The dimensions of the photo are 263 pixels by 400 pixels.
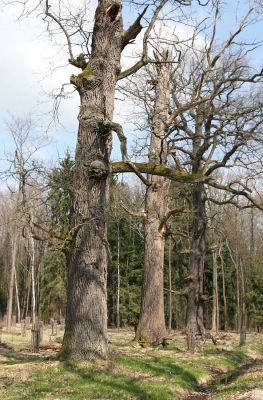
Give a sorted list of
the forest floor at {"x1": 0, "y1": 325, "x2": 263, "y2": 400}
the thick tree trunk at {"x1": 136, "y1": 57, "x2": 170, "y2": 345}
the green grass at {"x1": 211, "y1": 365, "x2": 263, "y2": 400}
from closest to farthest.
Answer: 1. the forest floor at {"x1": 0, "y1": 325, "x2": 263, "y2": 400}
2. the green grass at {"x1": 211, "y1": 365, "x2": 263, "y2": 400}
3. the thick tree trunk at {"x1": 136, "y1": 57, "x2": 170, "y2": 345}

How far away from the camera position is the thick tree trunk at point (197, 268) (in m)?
22.6

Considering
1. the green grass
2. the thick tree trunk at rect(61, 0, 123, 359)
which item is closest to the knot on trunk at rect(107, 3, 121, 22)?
the thick tree trunk at rect(61, 0, 123, 359)

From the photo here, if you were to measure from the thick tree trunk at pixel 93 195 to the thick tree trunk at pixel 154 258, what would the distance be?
18.1ft

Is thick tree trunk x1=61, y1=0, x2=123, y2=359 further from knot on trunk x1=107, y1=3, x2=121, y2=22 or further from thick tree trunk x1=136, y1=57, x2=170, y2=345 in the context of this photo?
thick tree trunk x1=136, y1=57, x2=170, y2=345

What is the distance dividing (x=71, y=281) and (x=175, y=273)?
39.0 m

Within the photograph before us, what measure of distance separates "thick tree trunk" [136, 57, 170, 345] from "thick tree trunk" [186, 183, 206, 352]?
399 centimetres

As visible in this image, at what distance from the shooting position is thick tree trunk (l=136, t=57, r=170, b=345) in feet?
57.1

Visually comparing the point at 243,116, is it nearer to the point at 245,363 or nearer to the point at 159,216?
the point at 159,216

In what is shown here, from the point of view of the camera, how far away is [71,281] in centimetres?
1141

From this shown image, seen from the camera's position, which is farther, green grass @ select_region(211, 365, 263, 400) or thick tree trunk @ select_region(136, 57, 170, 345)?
thick tree trunk @ select_region(136, 57, 170, 345)

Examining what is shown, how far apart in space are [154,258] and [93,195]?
278 inches

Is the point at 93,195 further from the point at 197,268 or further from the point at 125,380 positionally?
the point at 197,268

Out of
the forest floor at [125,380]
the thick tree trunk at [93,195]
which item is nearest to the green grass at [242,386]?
the forest floor at [125,380]

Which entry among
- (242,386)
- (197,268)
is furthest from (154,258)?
(242,386)
